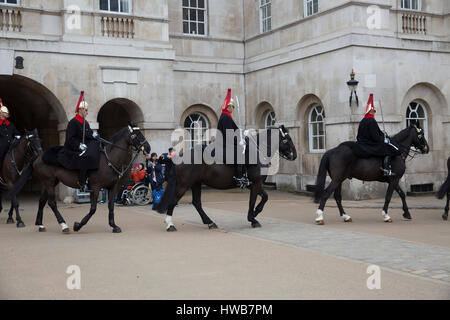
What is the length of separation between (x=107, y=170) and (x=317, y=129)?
9840 mm

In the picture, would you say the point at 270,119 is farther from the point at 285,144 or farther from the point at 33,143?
the point at 33,143

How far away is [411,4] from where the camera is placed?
738 inches

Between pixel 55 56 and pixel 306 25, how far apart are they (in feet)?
26.8

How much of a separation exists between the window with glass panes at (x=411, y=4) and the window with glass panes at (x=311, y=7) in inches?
112

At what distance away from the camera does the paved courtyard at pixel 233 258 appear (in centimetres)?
596

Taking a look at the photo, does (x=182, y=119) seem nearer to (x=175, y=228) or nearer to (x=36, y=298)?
(x=175, y=228)

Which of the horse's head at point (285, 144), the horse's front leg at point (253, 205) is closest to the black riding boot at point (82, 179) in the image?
the horse's front leg at point (253, 205)

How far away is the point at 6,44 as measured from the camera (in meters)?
16.0

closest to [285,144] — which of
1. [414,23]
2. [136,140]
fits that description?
[136,140]

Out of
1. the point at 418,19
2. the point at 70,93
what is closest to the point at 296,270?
the point at 70,93

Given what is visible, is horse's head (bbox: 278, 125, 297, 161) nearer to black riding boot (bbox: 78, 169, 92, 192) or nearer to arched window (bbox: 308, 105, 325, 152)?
black riding boot (bbox: 78, 169, 92, 192)

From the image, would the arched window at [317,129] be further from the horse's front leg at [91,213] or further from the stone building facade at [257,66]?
the horse's front leg at [91,213]

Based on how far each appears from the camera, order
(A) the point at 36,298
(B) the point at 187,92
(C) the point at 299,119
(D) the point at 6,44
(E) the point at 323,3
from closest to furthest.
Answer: (A) the point at 36,298, (D) the point at 6,44, (E) the point at 323,3, (C) the point at 299,119, (B) the point at 187,92

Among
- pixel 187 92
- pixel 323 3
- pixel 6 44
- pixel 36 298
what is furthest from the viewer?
pixel 187 92
